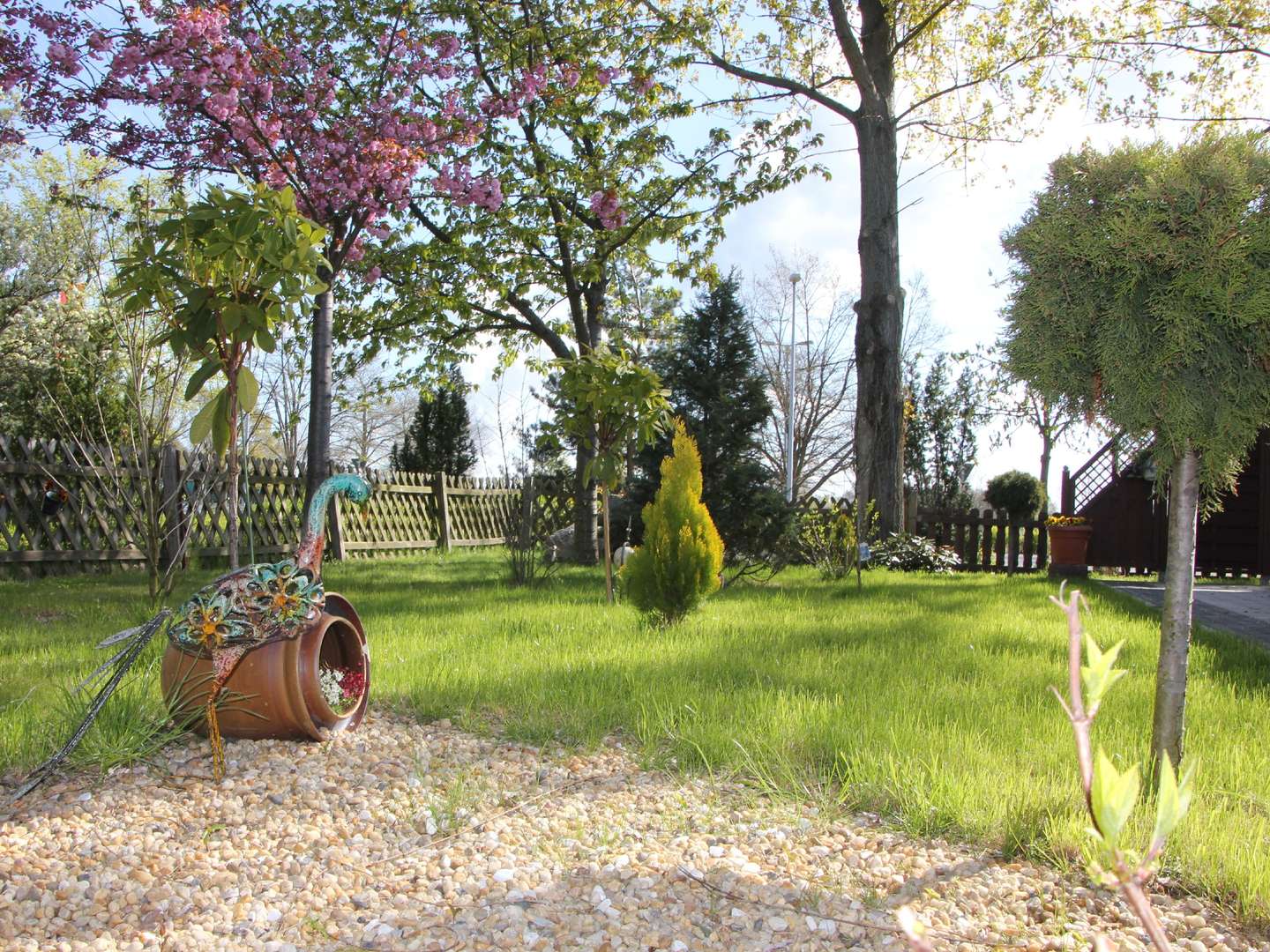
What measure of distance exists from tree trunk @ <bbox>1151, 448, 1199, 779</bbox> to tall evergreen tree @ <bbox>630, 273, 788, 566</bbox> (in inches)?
251

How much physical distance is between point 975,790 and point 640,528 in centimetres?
794

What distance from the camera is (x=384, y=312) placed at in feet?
39.7

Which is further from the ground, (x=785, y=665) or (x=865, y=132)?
(x=865, y=132)

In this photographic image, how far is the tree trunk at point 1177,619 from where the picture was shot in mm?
2691

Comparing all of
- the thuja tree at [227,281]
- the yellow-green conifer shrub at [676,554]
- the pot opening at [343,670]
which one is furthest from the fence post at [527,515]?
the thuja tree at [227,281]

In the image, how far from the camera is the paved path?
640 cm

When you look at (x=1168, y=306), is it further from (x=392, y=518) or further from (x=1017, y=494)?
(x=1017, y=494)

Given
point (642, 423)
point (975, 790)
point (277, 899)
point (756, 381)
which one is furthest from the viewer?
point (756, 381)

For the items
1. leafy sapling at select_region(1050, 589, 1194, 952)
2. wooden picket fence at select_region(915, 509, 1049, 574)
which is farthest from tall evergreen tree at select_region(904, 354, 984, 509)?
leafy sapling at select_region(1050, 589, 1194, 952)

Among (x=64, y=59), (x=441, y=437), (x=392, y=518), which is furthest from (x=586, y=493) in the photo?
(x=441, y=437)

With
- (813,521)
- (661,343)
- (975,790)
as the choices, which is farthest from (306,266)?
(661,343)

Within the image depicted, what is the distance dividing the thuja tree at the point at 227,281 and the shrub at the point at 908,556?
9078 mm

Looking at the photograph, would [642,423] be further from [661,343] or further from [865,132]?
[661,343]

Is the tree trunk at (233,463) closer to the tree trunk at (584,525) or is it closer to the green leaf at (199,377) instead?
the green leaf at (199,377)
